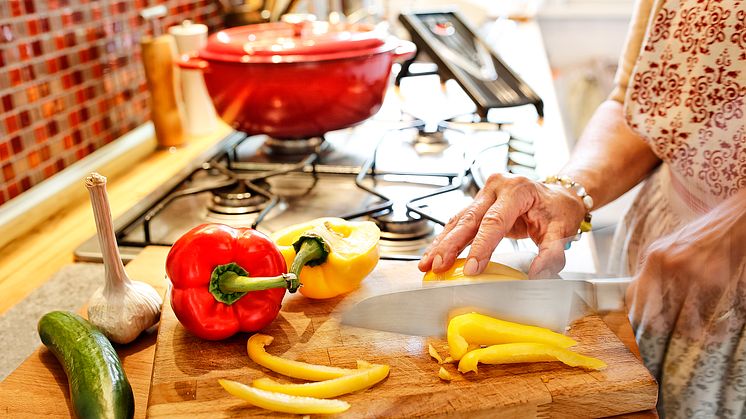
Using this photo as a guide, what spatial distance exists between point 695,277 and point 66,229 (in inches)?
35.7

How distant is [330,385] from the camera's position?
25.7 inches

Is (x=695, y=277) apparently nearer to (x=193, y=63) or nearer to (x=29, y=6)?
(x=193, y=63)

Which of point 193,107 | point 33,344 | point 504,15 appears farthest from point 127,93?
point 504,15

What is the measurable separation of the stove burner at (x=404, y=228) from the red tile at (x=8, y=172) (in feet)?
1.88

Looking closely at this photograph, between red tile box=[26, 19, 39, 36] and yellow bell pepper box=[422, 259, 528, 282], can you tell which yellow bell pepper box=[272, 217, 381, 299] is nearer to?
yellow bell pepper box=[422, 259, 528, 282]

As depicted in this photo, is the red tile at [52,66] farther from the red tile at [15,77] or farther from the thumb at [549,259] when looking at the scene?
the thumb at [549,259]

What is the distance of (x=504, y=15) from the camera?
266cm

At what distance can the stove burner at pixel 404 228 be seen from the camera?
1025mm

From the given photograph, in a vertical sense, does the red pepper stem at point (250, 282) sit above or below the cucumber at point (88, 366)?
above

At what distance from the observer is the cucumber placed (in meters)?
0.64

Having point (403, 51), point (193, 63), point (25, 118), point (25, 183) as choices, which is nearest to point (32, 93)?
point (25, 118)

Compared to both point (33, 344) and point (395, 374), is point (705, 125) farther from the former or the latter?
point (33, 344)

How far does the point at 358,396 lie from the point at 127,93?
3.40 ft

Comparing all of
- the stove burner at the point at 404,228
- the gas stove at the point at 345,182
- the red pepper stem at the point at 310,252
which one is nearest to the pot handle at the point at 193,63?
the gas stove at the point at 345,182
